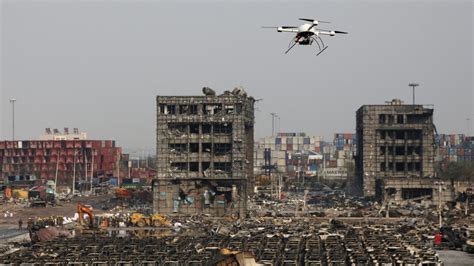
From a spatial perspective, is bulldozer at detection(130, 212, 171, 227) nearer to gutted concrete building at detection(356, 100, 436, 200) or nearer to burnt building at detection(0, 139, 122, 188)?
gutted concrete building at detection(356, 100, 436, 200)

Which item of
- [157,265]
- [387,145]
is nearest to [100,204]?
[387,145]

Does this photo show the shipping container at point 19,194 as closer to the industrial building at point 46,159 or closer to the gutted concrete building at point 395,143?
the industrial building at point 46,159

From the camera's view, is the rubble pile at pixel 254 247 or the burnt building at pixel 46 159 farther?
the burnt building at pixel 46 159

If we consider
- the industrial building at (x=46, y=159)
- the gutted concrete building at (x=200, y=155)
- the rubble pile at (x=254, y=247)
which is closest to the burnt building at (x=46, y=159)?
the industrial building at (x=46, y=159)

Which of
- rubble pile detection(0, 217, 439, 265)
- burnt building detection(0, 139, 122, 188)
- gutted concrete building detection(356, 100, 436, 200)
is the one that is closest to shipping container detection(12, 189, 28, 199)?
burnt building detection(0, 139, 122, 188)

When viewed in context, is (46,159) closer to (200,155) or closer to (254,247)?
(200,155)

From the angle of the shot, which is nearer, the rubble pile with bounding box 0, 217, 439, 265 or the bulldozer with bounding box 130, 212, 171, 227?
the rubble pile with bounding box 0, 217, 439, 265

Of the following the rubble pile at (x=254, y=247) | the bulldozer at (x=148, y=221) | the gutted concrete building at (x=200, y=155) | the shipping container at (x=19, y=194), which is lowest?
the rubble pile at (x=254, y=247)
